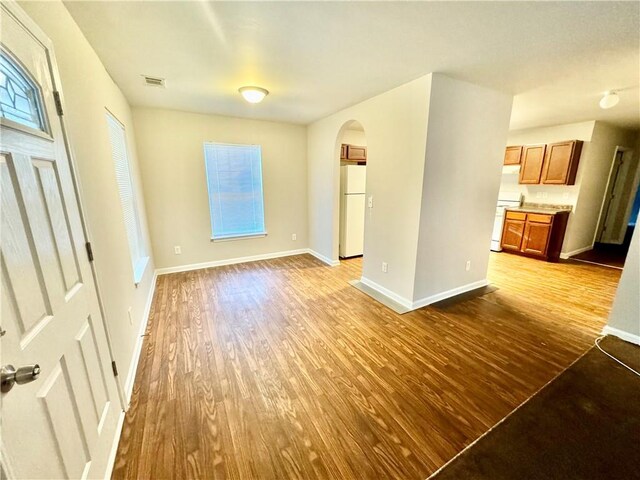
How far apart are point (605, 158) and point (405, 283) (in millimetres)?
5038

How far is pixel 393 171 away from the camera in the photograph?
9.56 feet

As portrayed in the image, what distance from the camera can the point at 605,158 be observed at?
4.73 metres

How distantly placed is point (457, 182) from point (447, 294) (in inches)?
53.4

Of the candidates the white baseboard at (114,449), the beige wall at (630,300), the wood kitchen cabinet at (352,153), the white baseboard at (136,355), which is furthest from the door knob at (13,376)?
the wood kitchen cabinet at (352,153)

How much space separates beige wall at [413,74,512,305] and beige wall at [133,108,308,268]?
105 inches

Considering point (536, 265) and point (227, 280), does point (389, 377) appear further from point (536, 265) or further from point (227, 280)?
point (536, 265)

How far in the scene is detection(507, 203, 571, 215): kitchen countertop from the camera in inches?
179

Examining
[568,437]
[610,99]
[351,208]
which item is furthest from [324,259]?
[610,99]

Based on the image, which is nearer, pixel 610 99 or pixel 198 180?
pixel 610 99

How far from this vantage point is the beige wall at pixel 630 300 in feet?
7.45

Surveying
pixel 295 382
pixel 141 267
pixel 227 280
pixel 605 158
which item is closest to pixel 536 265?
pixel 605 158

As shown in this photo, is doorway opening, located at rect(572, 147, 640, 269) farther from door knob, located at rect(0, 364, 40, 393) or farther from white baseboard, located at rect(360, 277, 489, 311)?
door knob, located at rect(0, 364, 40, 393)

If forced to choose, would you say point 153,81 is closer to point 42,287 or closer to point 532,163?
point 42,287

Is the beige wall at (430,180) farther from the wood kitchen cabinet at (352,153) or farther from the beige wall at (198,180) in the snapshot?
the beige wall at (198,180)
